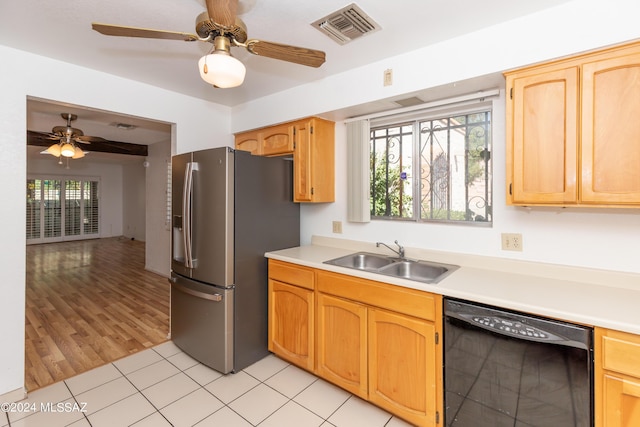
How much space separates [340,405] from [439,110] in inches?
85.8

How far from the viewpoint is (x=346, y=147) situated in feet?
8.83

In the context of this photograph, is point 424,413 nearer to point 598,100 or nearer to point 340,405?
point 340,405

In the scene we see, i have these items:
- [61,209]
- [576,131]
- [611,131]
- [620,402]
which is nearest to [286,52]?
→ [576,131]

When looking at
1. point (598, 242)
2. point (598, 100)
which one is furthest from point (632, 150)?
point (598, 242)

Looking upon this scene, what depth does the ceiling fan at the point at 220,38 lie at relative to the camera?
1.33 metres

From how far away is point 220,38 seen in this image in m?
1.43

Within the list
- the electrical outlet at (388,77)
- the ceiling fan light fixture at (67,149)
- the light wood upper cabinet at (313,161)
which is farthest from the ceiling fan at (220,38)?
the ceiling fan light fixture at (67,149)

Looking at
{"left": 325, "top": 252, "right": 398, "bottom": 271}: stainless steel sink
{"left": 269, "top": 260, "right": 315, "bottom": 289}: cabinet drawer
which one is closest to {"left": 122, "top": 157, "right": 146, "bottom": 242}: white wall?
{"left": 269, "top": 260, "right": 315, "bottom": 289}: cabinet drawer

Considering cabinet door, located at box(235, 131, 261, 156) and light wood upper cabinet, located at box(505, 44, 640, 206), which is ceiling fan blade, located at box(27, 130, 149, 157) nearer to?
cabinet door, located at box(235, 131, 261, 156)

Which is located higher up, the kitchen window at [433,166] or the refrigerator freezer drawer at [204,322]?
the kitchen window at [433,166]

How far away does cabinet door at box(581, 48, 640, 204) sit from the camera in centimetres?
136

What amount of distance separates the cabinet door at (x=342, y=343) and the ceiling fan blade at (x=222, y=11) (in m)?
1.71

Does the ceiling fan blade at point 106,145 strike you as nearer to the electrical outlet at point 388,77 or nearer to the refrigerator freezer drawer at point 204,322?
the refrigerator freezer drawer at point 204,322

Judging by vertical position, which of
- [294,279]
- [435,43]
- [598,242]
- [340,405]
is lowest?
[340,405]
